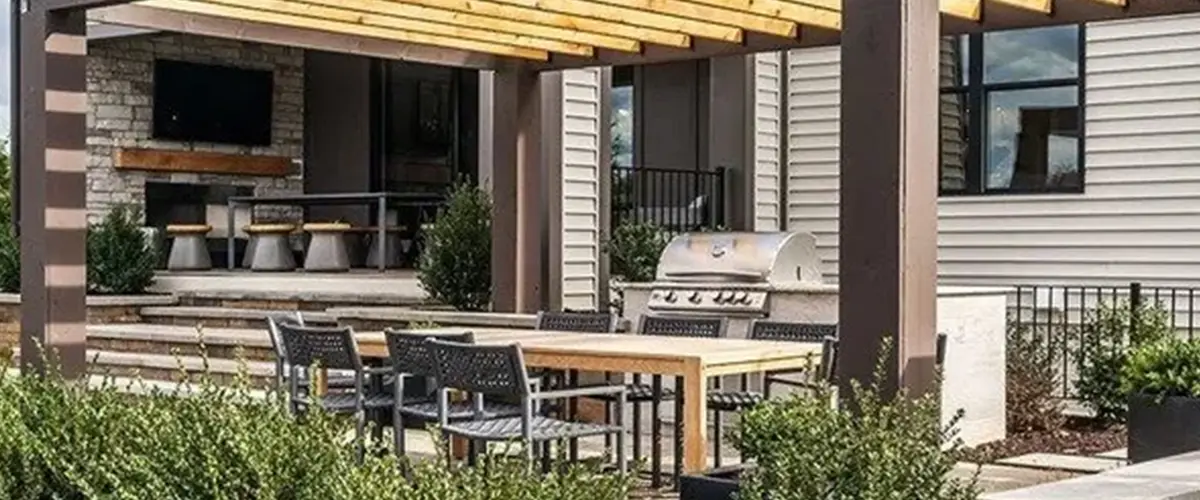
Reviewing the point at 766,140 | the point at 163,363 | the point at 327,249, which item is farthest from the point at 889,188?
the point at 327,249

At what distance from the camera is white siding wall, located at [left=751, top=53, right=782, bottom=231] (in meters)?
12.7

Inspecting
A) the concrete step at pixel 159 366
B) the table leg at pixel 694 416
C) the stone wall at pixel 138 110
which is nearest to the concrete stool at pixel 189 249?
the stone wall at pixel 138 110

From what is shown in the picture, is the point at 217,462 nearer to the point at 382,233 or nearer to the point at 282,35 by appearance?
the point at 282,35

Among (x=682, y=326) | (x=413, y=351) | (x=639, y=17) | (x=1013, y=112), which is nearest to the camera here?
(x=413, y=351)

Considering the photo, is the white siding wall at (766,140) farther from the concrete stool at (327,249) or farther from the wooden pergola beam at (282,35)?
the concrete stool at (327,249)

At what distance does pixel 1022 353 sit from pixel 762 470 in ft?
17.2

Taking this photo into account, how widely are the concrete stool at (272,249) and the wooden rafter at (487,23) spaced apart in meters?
5.41

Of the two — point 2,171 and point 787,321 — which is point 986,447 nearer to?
point 787,321

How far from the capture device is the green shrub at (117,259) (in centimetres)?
1297

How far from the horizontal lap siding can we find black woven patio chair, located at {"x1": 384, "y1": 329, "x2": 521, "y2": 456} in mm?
4113

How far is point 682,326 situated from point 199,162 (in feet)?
27.5

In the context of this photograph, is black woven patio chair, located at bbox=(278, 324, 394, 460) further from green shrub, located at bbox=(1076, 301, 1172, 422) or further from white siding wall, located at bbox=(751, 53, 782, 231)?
white siding wall, located at bbox=(751, 53, 782, 231)

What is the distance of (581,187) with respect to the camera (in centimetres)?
1088

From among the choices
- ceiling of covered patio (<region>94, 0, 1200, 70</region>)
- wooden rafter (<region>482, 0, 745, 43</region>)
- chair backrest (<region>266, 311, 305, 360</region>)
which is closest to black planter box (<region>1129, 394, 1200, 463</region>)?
ceiling of covered patio (<region>94, 0, 1200, 70</region>)
